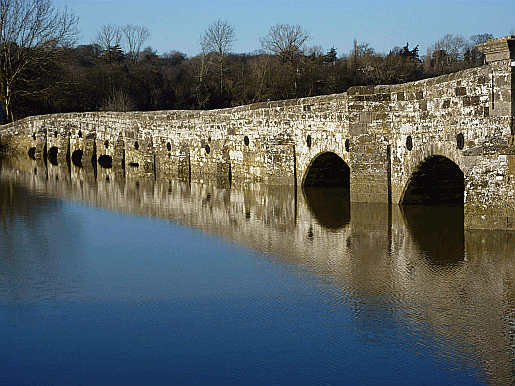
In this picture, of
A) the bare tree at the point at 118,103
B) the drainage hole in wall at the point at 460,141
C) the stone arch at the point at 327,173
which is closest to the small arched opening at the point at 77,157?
the bare tree at the point at 118,103

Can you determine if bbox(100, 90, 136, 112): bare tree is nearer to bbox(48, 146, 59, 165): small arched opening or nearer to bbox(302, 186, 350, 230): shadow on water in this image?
Answer: bbox(48, 146, 59, 165): small arched opening

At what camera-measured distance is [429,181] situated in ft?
42.0

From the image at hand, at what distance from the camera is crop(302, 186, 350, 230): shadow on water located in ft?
38.8

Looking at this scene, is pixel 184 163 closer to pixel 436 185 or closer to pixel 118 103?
pixel 436 185

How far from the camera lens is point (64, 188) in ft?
58.7

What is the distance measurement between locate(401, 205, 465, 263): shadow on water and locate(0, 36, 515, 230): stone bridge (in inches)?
13.8

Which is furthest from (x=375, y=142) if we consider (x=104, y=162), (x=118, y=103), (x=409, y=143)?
(x=118, y=103)

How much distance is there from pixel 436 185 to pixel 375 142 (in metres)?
1.37

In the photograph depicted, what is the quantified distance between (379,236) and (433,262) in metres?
1.82

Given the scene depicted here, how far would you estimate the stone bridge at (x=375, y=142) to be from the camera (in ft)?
32.5

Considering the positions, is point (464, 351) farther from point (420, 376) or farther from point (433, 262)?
point (433, 262)

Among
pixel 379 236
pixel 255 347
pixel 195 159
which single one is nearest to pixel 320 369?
pixel 255 347

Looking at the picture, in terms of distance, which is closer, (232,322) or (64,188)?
(232,322)

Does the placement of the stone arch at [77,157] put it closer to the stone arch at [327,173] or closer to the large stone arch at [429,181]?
the stone arch at [327,173]
